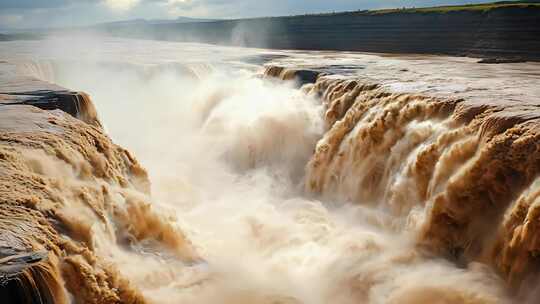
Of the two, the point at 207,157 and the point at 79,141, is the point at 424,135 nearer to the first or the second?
the point at 79,141

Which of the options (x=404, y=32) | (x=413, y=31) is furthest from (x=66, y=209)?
(x=404, y=32)

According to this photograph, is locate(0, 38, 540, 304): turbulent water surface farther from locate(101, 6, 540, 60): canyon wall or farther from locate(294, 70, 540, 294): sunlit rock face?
locate(101, 6, 540, 60): canyon wall

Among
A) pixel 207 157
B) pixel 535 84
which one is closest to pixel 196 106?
pixel 207 157

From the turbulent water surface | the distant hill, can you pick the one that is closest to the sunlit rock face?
the turbulent water surface

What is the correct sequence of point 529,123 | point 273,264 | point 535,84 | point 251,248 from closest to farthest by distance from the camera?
point 529,123 < point 273,264 < point 251,248 < point 535,84

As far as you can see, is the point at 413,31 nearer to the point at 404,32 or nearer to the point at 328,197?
the point at 404,32
